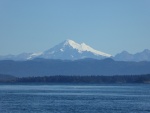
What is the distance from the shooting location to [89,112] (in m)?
70.9

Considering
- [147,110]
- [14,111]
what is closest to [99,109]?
[147,110]

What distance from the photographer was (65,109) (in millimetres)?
75375

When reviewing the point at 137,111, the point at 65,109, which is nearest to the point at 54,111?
the point at 65,109

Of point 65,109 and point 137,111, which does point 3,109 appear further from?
point 137,111

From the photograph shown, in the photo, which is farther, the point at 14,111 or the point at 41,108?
the point at 41,108

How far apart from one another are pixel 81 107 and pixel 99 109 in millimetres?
3989

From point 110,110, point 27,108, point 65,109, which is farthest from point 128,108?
point 27,108

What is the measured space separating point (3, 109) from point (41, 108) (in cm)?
565

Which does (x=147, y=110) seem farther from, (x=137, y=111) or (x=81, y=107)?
(x=81, y=107)

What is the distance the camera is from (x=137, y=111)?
72.0 metres

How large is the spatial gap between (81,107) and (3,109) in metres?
11.6

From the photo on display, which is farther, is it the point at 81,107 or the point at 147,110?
the point at 81,107

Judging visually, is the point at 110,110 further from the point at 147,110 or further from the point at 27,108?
the point at 27,108

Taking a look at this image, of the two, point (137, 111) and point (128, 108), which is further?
point (128, 108)
